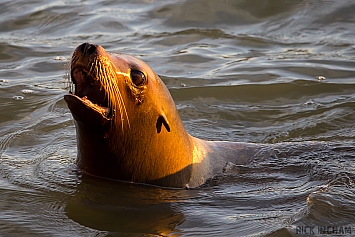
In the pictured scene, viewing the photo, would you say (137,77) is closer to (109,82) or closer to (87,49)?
(109,82)

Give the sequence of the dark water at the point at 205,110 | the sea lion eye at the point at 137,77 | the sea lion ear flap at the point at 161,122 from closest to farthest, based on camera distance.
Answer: the dark water at the point at 205,110 < the sea lion eye at the point at 137,77 < the sea lion ear flap at the point at 161,122

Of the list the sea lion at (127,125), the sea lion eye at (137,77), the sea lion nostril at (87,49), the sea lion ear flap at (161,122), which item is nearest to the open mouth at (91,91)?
the sea lion at (127,125)

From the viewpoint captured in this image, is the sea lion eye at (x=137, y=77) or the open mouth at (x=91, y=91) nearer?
the open mouth at (x=91, y=91)

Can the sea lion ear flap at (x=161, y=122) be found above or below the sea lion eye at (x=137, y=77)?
below

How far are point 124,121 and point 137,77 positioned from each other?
1.07 ft

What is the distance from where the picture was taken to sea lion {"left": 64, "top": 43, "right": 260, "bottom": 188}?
4820mm

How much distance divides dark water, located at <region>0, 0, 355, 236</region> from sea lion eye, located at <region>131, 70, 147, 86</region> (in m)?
0.53

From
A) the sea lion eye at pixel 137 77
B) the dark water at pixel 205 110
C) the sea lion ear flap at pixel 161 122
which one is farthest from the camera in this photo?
the sea lion ear flap at pixel 161 122

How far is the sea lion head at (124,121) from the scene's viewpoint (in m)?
4.81

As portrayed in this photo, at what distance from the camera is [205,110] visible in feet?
25.6

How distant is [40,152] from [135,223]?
1950 millimetres

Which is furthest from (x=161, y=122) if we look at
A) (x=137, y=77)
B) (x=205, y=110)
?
(x=205, y=110)

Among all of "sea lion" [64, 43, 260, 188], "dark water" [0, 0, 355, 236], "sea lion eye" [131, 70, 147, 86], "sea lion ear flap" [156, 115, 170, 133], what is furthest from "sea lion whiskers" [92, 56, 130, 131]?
"dark water" [0, 0, 355, 236]

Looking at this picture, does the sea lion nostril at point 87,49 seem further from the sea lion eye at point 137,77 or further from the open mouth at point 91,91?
the sea lion eye at point 137,77
